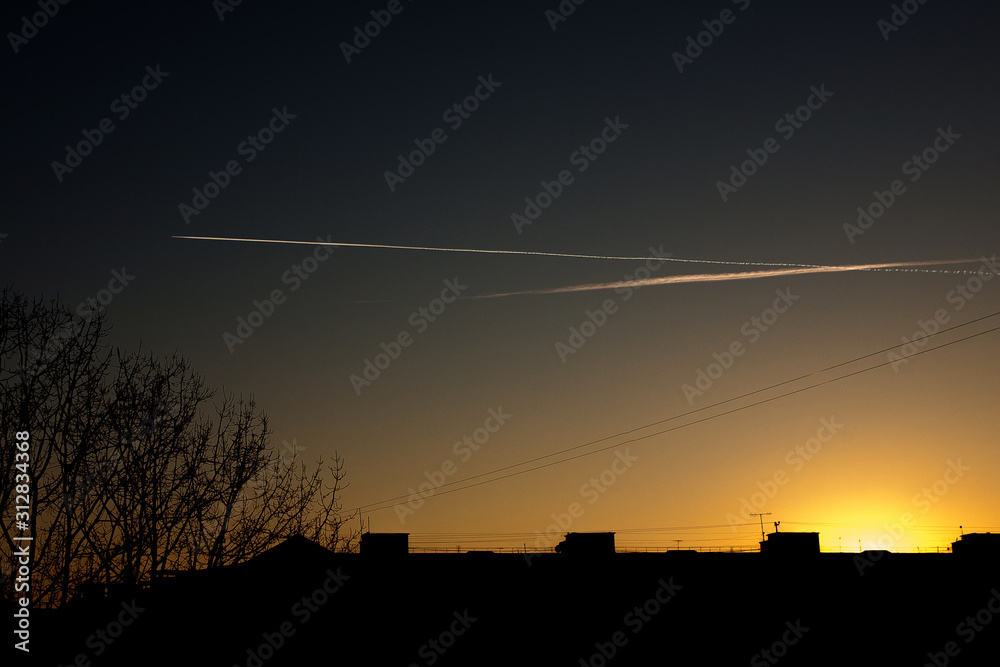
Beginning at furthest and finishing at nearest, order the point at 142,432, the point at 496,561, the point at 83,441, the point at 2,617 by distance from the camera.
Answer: the point at 496,561, the point at 142,432, the point at 83,441, the point at 2,617

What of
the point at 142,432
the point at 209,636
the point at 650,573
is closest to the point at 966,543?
the point at 650,573

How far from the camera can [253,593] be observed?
32.9m

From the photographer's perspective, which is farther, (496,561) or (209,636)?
(496,561)

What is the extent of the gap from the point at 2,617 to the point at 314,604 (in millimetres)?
9970

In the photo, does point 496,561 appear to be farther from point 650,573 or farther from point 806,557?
point 806,557

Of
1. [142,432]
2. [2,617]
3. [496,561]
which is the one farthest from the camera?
[496,561]

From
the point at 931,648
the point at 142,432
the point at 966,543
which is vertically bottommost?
the point at 931,648

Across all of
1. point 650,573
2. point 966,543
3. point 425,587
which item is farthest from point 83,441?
point 966,543

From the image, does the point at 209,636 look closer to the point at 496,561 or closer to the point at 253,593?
the point at 253,593

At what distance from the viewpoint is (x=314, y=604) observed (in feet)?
107

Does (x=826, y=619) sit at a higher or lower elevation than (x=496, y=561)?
lower

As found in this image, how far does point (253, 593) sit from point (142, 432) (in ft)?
23.5

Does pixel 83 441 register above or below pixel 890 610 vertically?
above

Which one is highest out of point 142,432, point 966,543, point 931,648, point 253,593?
point 142,432
